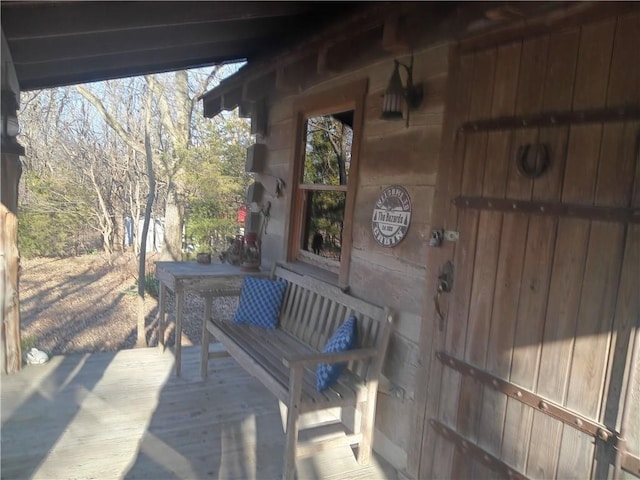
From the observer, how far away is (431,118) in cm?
237

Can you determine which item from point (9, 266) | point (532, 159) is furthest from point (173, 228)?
point (532, 159)

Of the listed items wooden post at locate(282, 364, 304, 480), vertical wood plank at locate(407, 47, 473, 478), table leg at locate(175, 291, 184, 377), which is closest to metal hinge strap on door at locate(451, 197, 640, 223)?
vertical wood plank at locate(407, 47, 473, 478)

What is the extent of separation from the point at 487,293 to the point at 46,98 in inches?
415

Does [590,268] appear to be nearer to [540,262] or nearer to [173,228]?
[540,262]

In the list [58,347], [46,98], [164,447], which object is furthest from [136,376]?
[46,98]

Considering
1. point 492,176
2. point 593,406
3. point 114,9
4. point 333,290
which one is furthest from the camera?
point 333,290

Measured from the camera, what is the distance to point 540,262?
5.91 feet

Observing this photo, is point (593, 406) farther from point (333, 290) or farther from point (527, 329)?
point (333, 290)

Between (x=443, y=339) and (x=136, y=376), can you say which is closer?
(x=443, y=339)

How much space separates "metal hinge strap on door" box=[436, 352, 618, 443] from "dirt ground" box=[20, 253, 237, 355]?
12.9 ft

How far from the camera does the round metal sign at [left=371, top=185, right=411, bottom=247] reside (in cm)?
252

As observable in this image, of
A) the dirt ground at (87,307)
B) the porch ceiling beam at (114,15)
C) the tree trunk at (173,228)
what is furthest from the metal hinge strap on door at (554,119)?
the tree trunk at (173,228)

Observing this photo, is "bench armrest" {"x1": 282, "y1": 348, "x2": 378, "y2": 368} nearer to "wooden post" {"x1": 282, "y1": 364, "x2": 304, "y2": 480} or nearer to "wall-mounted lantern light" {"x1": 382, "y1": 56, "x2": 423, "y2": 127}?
"wooden post" {"x1": 282, "y1": 364, "x2": 304, "y2": 480}

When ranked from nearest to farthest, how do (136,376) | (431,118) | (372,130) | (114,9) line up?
1. (431,118)
2. (114,9)
3. (372,130)
4. (136,376)
